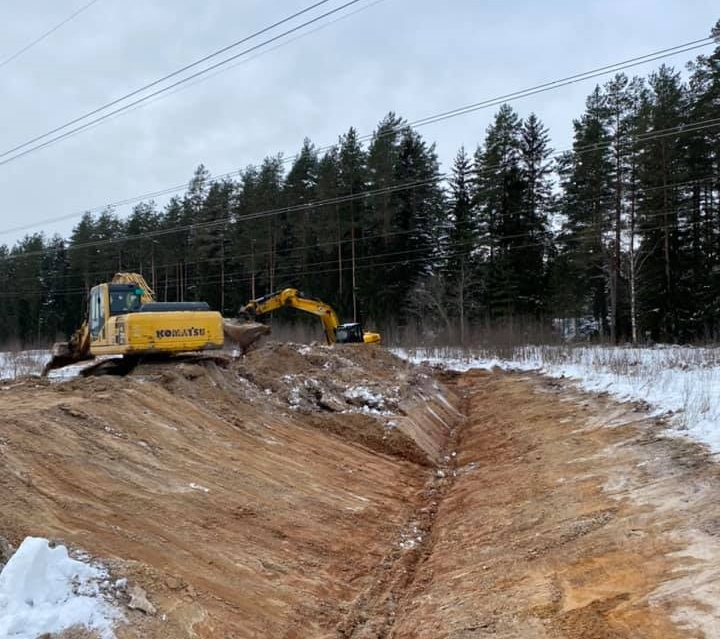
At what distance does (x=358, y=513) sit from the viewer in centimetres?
750

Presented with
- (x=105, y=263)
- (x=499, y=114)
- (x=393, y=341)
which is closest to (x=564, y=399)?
(x=393, y=341)

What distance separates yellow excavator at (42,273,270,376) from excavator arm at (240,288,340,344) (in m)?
5.30

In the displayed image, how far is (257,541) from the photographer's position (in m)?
6.11

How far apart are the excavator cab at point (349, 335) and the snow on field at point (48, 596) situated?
664 inches

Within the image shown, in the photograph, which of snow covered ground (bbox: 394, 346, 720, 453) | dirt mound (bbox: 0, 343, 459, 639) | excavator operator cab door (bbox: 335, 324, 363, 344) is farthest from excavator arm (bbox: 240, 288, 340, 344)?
dirt mound (bbox: 0, 343, 459, 639)

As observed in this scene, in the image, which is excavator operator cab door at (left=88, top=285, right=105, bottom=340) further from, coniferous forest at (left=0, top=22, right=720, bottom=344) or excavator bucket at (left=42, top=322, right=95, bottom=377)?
coniferous forest at (left=0, top=22, right=720, bottom=344)

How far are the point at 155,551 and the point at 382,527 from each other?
10.0 ft

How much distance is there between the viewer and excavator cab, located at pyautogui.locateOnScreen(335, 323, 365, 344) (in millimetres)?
20766

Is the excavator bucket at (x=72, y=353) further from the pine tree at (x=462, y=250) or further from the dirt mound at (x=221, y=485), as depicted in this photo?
the pine tree at (x=462, y=250)

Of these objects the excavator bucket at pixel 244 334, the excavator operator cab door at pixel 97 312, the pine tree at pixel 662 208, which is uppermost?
the pine tree at pixel 662 208

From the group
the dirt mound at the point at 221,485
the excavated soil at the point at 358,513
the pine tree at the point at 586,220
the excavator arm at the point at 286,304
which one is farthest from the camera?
the pine tree at the point at 586,220

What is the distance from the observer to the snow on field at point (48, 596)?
3370 millimetres

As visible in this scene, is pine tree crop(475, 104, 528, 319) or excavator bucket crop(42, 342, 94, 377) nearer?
excavator bucket crop(42, 342, 94, 377)

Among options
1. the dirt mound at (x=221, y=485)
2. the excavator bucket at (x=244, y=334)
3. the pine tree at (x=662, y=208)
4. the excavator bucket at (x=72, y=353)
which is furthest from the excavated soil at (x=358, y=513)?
the pine tree at (x=662, y=208)
